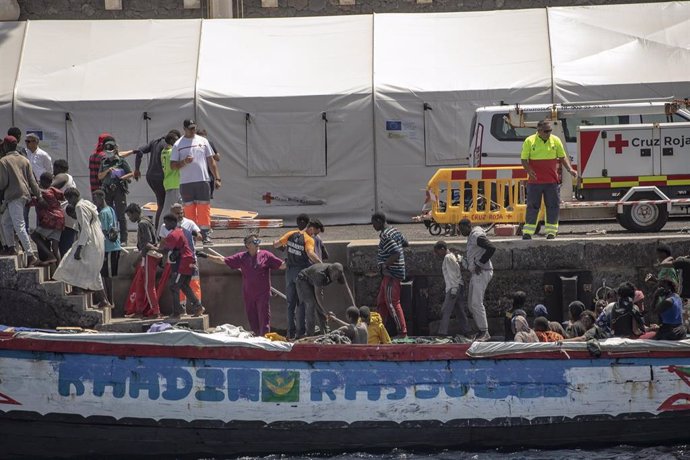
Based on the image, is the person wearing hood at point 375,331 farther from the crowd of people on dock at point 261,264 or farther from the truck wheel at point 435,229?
the truck wheel at point 435,229

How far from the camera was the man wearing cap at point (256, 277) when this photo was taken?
16.8 metres

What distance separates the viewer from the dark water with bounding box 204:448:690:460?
47.8 feet

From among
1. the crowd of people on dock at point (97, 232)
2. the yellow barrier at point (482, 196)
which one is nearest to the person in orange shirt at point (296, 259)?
the crowd of people on dock at point (97, 232)

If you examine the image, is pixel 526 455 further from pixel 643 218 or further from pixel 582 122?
pixel 582 122

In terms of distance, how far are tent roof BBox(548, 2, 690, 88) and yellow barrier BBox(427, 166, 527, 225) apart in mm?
4141

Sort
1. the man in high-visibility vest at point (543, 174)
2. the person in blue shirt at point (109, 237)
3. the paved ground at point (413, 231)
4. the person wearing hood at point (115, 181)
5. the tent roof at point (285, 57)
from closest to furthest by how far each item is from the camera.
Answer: the person in blue shirt at point (109, 237)
the man in high-visibility vest at point (543, 174)
the person wearing hood at point (115, 181)
the paved ground at point (413, 231)
the tent roof at point (285, 57)

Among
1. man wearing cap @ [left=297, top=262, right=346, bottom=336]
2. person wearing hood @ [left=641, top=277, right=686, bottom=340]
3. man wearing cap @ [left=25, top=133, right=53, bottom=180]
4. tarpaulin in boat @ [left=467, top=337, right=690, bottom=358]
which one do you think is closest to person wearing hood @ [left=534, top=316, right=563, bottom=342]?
tarpaulin in boat @ [left=467, top=337, right=690, bottom=358]

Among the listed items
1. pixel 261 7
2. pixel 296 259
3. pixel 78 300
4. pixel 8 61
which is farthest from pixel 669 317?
pixel 261 7

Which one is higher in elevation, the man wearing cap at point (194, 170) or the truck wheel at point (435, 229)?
the man wearing cap at point (194, 170)

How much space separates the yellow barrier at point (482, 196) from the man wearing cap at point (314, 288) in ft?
9.24

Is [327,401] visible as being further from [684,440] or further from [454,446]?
[684,440]

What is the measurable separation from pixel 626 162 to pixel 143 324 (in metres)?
7.69

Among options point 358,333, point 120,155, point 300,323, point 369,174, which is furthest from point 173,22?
point 358,333

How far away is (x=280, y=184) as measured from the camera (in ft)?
78.5
